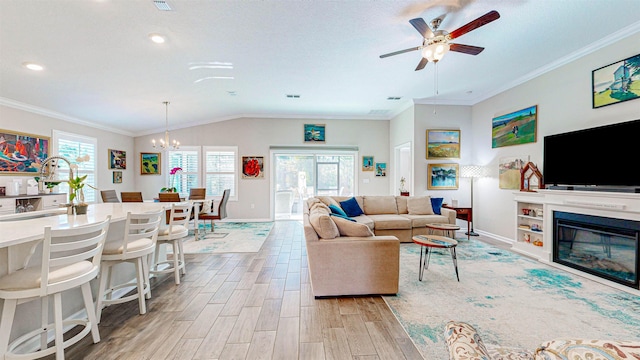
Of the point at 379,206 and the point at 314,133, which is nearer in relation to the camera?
the point at 379,206

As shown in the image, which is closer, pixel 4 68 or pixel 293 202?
pixel 4 68

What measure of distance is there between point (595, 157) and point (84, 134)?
368 inches

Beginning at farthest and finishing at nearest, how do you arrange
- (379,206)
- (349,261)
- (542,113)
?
(379,206)
(542,113)
(349,261)

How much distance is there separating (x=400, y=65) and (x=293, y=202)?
15.4ft

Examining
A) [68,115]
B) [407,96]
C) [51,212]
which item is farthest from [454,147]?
[68,115]

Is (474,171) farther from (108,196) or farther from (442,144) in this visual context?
(108,196)

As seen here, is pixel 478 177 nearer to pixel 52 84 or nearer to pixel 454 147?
pixel 454 147

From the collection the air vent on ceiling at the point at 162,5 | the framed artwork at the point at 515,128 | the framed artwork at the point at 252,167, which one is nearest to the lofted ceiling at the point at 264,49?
the air vent on ceiling at the point at 162,5

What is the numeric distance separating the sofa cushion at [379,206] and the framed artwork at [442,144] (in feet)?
4.92

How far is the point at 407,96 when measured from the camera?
5652mm

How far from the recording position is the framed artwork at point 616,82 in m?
3.05

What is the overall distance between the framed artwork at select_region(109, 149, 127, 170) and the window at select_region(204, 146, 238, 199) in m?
2.14

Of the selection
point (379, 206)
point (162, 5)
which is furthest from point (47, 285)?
point (379, 206)

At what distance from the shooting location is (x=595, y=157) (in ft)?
10.8
